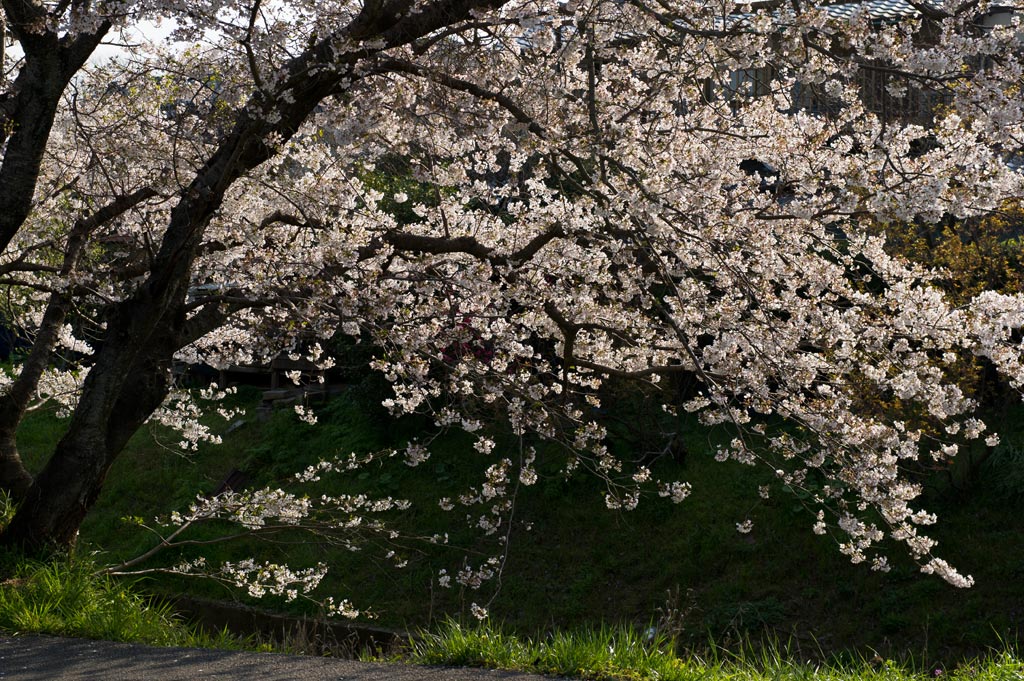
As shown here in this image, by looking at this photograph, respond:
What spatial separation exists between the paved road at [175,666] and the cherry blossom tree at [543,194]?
1.64 m

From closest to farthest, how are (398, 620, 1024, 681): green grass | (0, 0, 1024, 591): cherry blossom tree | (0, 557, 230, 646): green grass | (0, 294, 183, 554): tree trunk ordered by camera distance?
(398, 620, 1024, 681): green grass
(0, 557, 230, 646): green grass
(0, 0, 1024, 591): cherry blossom tree
(0, 294, 183, 554): tree trunk

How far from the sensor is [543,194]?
8.10 m

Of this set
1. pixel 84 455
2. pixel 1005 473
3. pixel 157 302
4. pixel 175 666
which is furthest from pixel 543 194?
pixel 1005 473

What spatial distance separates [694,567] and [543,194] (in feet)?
16.6

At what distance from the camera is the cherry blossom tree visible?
5422mm

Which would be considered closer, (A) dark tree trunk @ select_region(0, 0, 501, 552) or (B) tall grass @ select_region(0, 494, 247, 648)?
(B) tall grass @ select_region(0, 494, 247, 648)

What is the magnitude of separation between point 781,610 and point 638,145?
5.88m

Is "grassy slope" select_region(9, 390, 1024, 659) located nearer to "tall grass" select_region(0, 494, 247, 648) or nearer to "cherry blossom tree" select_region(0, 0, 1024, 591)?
"cherry blossom tree" select_region(0, 0, 1024, 591)

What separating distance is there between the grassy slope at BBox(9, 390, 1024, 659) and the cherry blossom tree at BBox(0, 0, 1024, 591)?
2.54m

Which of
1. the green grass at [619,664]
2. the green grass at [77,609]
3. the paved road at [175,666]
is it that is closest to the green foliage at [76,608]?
the green grass at [77,609]

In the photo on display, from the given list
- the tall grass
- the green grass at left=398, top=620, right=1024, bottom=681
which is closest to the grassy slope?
the tall grass

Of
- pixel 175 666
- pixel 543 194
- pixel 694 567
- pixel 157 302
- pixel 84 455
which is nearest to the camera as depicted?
pixel 175 666

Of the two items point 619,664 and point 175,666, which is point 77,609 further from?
point 619,664

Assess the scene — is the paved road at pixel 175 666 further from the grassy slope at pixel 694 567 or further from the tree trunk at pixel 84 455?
the grassy slope at pixel 694 567
